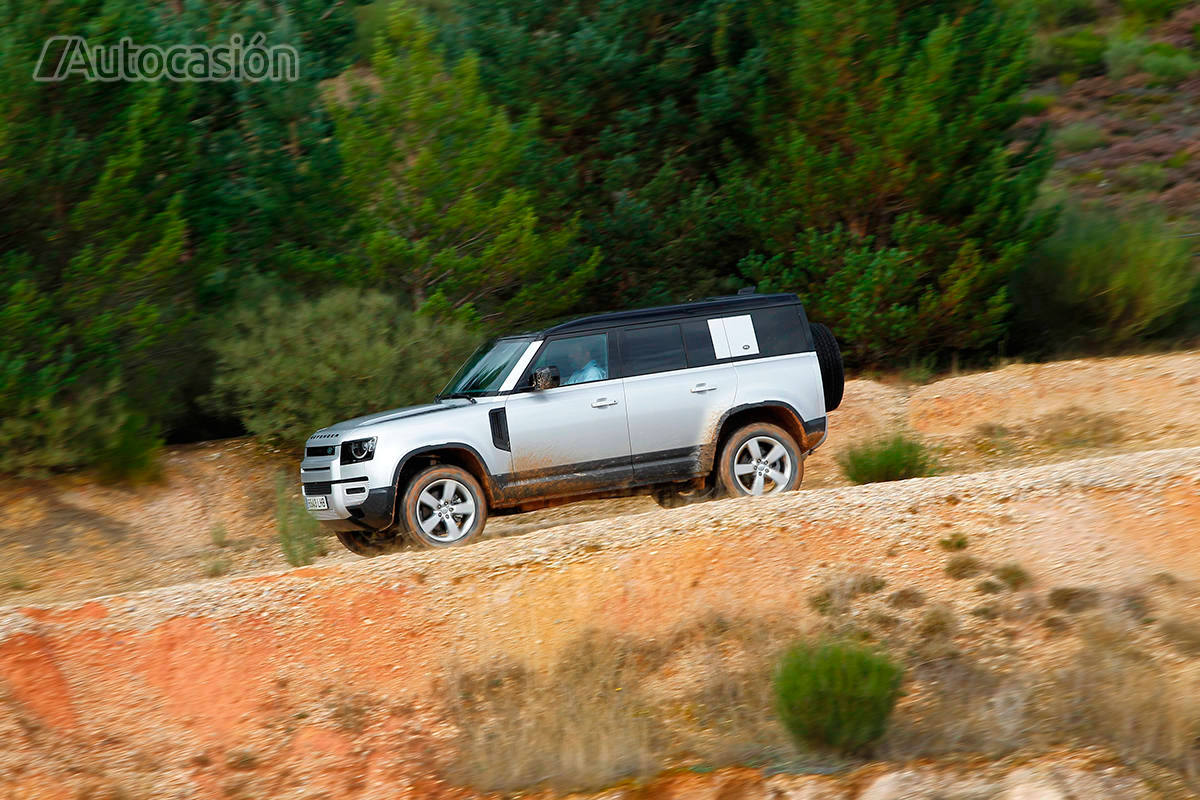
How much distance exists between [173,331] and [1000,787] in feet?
41.7

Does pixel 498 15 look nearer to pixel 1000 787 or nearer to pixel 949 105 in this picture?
pixel 949 105

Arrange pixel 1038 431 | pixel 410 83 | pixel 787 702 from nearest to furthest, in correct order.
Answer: pixel 787 702 < pixel 1038 431 < pixel 410 83

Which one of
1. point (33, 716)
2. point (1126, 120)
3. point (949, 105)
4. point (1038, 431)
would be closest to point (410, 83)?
point (949, 105)

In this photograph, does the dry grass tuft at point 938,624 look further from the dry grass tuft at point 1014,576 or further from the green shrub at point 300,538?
the green shrub at point 300,538

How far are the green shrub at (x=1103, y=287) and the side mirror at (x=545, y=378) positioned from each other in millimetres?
13806

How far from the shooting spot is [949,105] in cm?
1952

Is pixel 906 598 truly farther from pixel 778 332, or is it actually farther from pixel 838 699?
pixel 778 332

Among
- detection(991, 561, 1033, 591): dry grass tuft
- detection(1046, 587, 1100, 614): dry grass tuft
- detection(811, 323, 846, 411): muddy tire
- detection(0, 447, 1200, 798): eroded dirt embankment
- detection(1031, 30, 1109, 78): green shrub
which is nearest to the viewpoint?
detection(0, 447, 1200, 798): eroded dirt embankment

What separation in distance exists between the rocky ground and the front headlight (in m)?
0.87

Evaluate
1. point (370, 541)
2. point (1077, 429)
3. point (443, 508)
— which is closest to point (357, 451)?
point (443, 508)

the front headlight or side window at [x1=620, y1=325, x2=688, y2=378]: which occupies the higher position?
side window at [x1=620, y1=325, x2=688, y2=378]

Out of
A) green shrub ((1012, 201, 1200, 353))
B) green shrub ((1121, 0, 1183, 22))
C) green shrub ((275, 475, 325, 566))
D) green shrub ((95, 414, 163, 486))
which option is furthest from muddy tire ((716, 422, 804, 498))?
green shrub ((1121, 0, 1183, 22))

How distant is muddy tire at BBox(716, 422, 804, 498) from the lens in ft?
36.1

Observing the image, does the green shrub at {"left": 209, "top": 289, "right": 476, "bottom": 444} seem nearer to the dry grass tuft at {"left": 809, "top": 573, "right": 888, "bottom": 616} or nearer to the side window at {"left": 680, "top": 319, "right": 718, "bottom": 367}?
the side window at {"left": 680, "top": 319, "right": 718, "bottom": 367}
